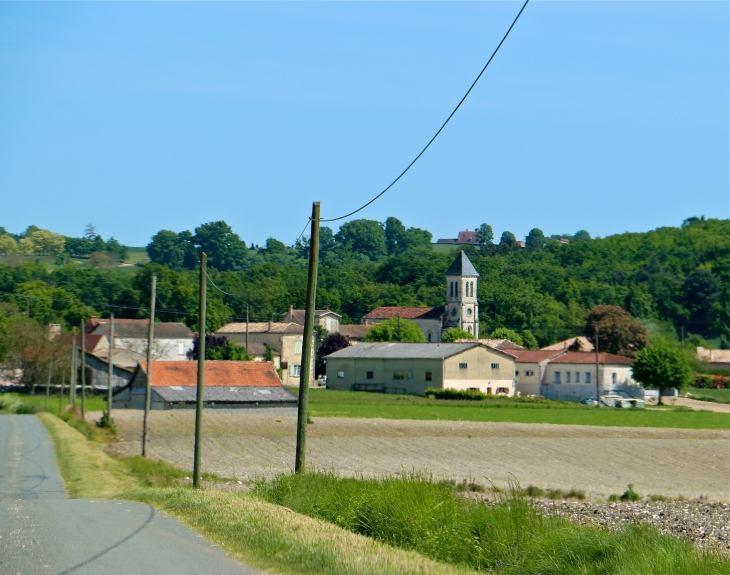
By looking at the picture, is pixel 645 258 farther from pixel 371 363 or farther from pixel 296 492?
pixel 296 492

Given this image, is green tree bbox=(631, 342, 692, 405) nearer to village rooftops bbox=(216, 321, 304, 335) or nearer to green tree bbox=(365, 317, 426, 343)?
green tree bbox=(365, 317, 426, 343)

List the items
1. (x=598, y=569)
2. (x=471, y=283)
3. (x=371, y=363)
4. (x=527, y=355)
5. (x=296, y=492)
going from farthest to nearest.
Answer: (x=471, y=283) < (x=527, y=355) < (x=371, y=363) < (x=296, y=492) < (x=598, y=569)

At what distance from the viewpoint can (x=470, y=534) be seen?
12375 millimetres

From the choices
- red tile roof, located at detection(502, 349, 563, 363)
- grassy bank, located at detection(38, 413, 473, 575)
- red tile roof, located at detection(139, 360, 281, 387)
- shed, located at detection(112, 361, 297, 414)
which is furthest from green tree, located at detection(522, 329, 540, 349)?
grassy bank, located at detection(38, 413, 473, 575)

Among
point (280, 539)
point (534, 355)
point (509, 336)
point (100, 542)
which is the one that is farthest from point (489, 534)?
point (509, 336)

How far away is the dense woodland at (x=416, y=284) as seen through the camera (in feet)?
386

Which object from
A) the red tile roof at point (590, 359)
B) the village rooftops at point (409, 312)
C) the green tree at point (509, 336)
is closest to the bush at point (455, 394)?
the red tile roof at point (590, 359)

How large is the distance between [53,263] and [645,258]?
119m

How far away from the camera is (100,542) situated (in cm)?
1095

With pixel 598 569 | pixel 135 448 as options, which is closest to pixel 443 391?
pixel 135 448

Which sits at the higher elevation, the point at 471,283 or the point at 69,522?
the point at 471,283

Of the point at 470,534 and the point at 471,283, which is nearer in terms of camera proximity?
the point at 470,534

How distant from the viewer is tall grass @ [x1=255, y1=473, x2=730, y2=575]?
398 inches

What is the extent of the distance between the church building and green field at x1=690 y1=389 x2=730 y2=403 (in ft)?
152
